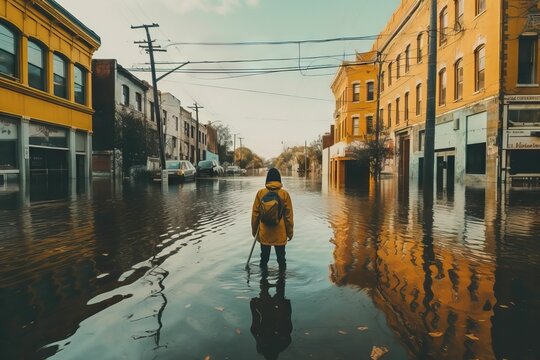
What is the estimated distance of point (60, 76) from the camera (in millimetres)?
23938

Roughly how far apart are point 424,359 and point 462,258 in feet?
10.4

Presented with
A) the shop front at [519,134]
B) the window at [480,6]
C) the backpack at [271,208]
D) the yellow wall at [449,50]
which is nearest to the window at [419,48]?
the yellow wall at [449,50]

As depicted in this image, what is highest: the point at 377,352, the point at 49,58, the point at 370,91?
the point at 370,91

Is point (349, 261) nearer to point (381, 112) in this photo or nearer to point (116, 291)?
point (116, 291)

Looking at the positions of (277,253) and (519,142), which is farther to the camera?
(519,142)

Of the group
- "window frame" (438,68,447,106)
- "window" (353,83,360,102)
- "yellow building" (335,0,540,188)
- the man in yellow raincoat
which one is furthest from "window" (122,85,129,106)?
the man in yellow raincoat

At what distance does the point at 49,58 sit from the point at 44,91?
1.89 m

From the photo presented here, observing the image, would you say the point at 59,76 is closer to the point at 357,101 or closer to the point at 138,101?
the point at 138,101

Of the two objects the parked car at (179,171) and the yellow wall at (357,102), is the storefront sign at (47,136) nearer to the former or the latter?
the parked car at (179,171)

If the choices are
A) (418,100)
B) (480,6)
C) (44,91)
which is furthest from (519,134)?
(44,91)

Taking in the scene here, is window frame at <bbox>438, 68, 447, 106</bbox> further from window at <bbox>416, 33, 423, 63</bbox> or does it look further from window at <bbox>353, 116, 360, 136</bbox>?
window at <bbox>353, 116, 360, 136</bbox>

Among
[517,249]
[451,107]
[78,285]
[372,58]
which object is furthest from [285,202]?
[372,58]

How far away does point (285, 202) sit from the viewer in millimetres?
5020

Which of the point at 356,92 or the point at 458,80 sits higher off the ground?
the point at 356,92
